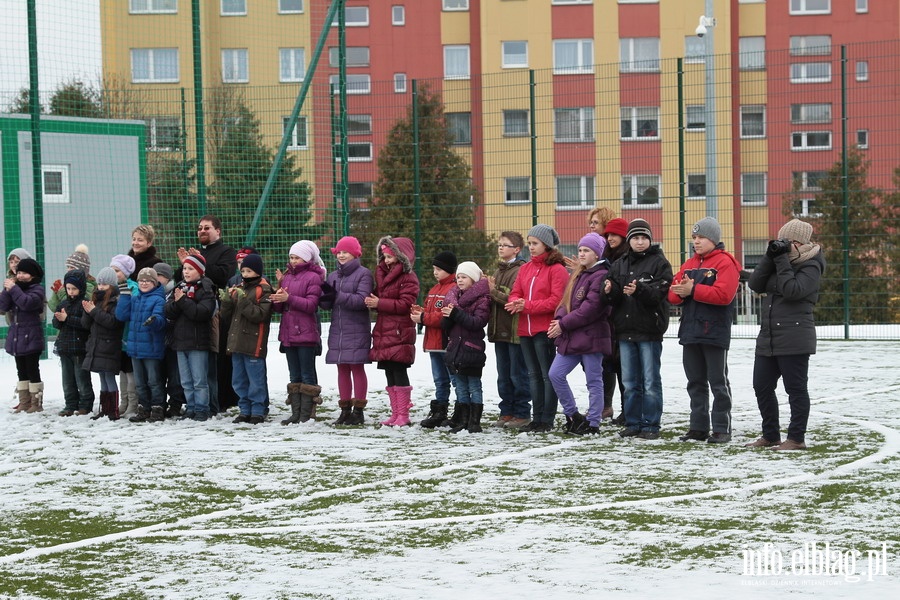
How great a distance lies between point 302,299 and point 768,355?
4.04 meters

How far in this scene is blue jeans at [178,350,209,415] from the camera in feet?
36.7

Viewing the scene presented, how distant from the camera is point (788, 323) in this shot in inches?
347

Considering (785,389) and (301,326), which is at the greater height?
(301,326)

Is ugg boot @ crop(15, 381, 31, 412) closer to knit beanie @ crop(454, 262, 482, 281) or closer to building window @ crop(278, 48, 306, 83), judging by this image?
knit beanie @ crop(454, 262, 482, 281)

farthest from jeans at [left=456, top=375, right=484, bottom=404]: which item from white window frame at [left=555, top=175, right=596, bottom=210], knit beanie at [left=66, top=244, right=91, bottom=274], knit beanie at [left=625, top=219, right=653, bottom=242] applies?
white window frame at [left=555, top=175, right=596, bottom=210]

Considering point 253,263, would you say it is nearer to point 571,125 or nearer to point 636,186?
point 571,125

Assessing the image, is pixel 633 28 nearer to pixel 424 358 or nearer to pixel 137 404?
pixel 424 358

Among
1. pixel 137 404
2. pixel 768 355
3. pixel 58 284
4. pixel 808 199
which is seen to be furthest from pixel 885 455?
pixel 808 199

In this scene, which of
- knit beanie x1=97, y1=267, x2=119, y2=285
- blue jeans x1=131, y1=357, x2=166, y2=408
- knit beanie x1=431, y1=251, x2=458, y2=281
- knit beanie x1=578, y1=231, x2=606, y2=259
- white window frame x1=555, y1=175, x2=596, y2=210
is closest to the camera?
knit beanie x1=578, y1=231, x2=606, y2=259

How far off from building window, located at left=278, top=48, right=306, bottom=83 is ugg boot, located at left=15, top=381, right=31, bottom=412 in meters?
8.64

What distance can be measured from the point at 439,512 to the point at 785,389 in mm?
3209

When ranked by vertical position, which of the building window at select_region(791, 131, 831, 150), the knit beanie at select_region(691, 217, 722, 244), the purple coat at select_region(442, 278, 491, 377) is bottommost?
the purple coat at select_region(442, 278, 491, 377)

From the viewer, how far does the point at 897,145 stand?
17438 millimetres

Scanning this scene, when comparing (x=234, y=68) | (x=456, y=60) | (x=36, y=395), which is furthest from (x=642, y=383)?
(x=456, y=60)
